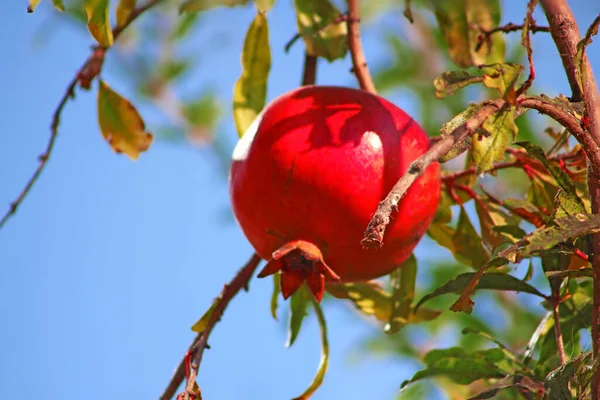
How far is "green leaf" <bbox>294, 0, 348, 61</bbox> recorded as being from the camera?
1.50 metres

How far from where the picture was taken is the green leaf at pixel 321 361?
1.28 m

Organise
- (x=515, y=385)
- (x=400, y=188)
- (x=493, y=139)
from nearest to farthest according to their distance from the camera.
Answer: 1. (x=400, y=188)
2. (x=493, y=139)
3. (x=515, y=385)

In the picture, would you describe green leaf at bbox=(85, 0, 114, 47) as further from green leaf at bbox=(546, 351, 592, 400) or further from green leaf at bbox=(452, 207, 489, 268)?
green leaf at bbox=(546, 351, 592, 400)

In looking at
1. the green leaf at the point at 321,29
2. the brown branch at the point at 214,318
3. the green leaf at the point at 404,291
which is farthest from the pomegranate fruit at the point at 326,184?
the green leaf at the point at 321,29

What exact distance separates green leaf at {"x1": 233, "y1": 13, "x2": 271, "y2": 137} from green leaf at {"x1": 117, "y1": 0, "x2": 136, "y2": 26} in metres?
0.23

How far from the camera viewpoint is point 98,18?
47.7 inches

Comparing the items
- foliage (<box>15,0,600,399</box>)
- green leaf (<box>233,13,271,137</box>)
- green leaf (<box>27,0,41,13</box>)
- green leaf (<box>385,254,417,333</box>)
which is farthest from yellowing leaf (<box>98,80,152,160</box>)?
green leaf (<box>385,254,417,333</box>)

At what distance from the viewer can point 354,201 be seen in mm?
1018

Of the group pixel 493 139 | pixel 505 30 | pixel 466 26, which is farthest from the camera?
pixel 466 26

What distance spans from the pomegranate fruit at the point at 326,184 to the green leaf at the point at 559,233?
0.25m

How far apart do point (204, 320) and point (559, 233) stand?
711 mm

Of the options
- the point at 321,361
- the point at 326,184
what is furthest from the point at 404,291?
the point at 326,184

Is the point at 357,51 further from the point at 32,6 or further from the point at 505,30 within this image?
the point at 32,6

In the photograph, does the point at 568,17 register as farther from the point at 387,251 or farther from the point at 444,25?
the point at 444,25
